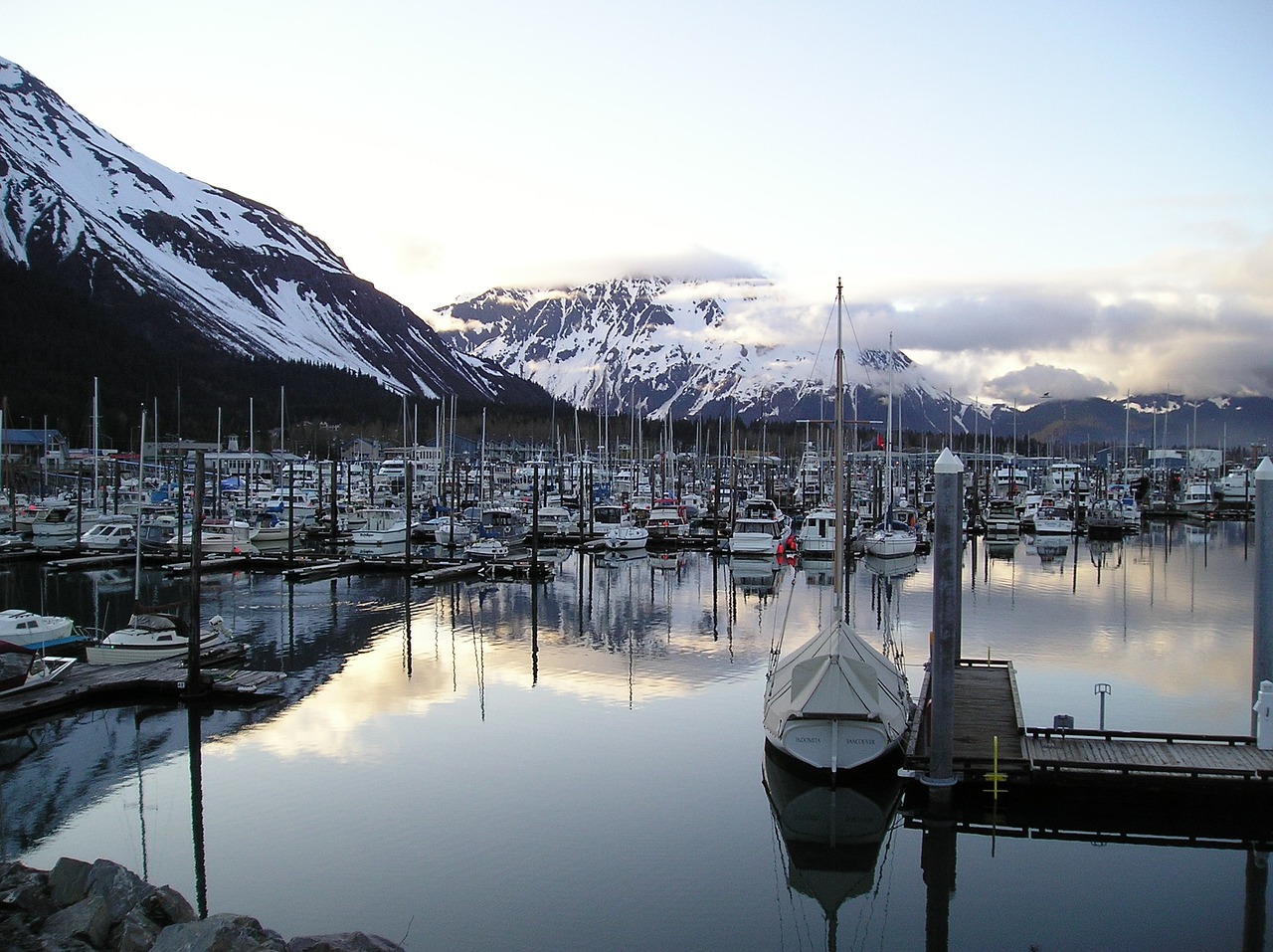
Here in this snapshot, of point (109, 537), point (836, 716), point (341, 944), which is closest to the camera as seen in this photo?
point (341, 944)

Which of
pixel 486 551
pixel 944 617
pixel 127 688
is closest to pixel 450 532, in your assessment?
pixel 486 551

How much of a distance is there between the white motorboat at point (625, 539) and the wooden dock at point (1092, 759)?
44962 mm

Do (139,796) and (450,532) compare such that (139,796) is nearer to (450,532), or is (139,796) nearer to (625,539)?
(450,532)

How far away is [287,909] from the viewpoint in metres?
16.2

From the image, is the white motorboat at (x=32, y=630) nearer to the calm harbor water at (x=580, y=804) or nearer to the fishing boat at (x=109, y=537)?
the calm harbor water at (x=580, y=804)

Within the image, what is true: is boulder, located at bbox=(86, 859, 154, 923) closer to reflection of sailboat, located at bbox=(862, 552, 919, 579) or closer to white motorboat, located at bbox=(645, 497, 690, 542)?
reflection of sailboat, located at bbox=(862, 552, 919, 579)

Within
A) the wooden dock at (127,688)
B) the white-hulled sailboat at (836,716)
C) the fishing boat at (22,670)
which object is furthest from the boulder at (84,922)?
the fishing boat at (22,670)

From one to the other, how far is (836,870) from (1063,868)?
381cm

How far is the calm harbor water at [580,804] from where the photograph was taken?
16250mm

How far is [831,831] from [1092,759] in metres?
4.97

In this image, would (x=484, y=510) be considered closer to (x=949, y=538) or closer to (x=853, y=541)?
(x=853, y=541)

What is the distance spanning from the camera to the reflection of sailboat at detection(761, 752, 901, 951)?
57.7 feet

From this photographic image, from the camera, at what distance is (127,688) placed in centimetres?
2717

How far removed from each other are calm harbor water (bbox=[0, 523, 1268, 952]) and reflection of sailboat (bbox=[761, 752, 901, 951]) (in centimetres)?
5
